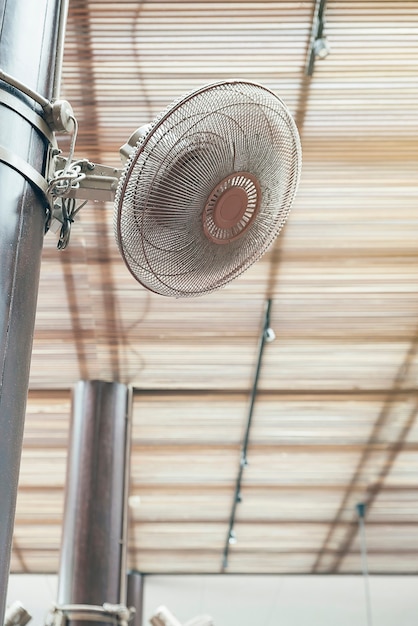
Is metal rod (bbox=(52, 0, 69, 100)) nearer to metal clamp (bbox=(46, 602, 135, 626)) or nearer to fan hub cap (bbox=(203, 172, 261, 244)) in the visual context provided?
fan hub cap (bbox=(203, 172, 261, 244))

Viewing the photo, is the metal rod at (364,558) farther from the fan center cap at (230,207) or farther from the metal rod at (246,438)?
the fan center cap at (230,207)

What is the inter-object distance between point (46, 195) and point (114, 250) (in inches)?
212

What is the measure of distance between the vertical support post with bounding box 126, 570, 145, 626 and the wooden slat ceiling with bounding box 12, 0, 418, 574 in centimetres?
22

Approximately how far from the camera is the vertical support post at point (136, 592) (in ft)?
43.5

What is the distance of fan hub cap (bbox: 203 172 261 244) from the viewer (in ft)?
7.91

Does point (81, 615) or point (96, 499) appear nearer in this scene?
point (81, 615)

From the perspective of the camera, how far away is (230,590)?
1542 centimetres

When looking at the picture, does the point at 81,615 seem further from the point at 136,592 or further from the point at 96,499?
the point at 136,592

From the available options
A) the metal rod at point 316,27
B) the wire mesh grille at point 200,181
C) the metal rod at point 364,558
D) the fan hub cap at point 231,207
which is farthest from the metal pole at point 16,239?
the metal rod at point 364,558

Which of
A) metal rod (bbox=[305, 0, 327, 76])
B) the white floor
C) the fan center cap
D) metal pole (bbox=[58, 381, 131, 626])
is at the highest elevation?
metal rod (bbox=[305, 0, 327, 76])

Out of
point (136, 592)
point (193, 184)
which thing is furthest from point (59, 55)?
point (136, 592)

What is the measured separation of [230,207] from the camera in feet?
8.00

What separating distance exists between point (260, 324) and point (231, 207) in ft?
20.0

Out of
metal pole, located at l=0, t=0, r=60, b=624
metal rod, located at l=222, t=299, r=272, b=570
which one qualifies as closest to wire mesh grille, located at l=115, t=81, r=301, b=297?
metal pole, located at l=0, t=0, r=60, b=624
